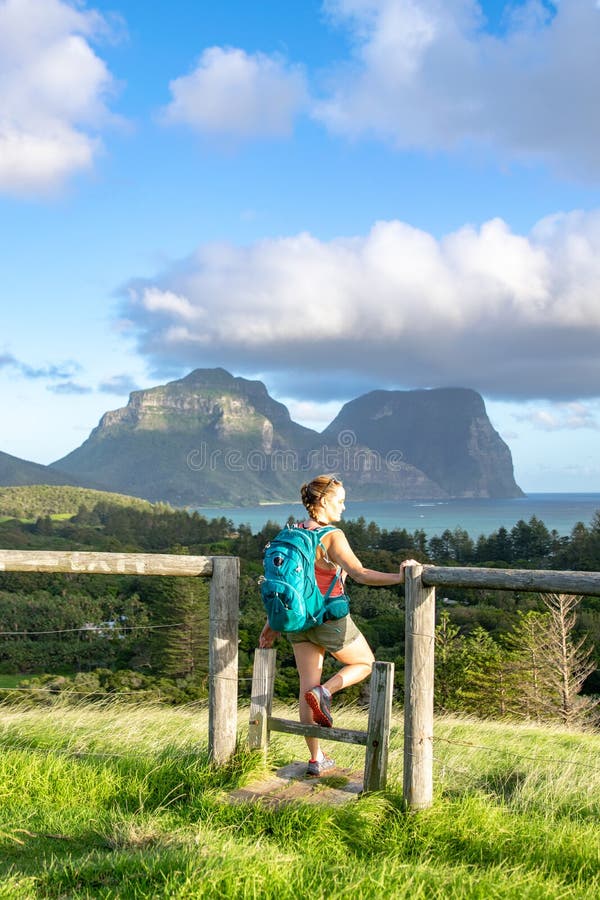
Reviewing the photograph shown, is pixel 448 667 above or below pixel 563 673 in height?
below

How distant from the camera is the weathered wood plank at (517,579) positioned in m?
3.91

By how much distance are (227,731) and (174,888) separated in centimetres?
192

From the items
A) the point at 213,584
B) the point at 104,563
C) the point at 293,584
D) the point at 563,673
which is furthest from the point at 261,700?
the point at 563,673

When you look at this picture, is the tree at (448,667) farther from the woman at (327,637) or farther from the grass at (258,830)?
the woman at (327,637)

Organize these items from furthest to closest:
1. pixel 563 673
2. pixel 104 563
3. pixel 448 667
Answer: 1. pixel 448 667
2. pixel 563 673
3. pixel 104 563

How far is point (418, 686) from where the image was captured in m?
4.32

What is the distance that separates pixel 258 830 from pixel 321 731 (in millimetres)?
817

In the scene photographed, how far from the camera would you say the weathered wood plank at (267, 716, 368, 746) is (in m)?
4.34

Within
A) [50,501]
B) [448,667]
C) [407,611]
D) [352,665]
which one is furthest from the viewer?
[50,501]

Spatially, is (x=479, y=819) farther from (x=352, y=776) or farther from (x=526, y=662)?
(x=526, y=662)

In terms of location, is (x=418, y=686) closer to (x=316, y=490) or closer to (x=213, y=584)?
(x=316, y=490)

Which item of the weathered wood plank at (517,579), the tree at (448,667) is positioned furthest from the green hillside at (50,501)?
the weathered wood plank at (517,579)

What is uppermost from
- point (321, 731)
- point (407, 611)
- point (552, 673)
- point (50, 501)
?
point (407, 611)

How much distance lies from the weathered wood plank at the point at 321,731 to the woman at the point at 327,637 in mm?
58
